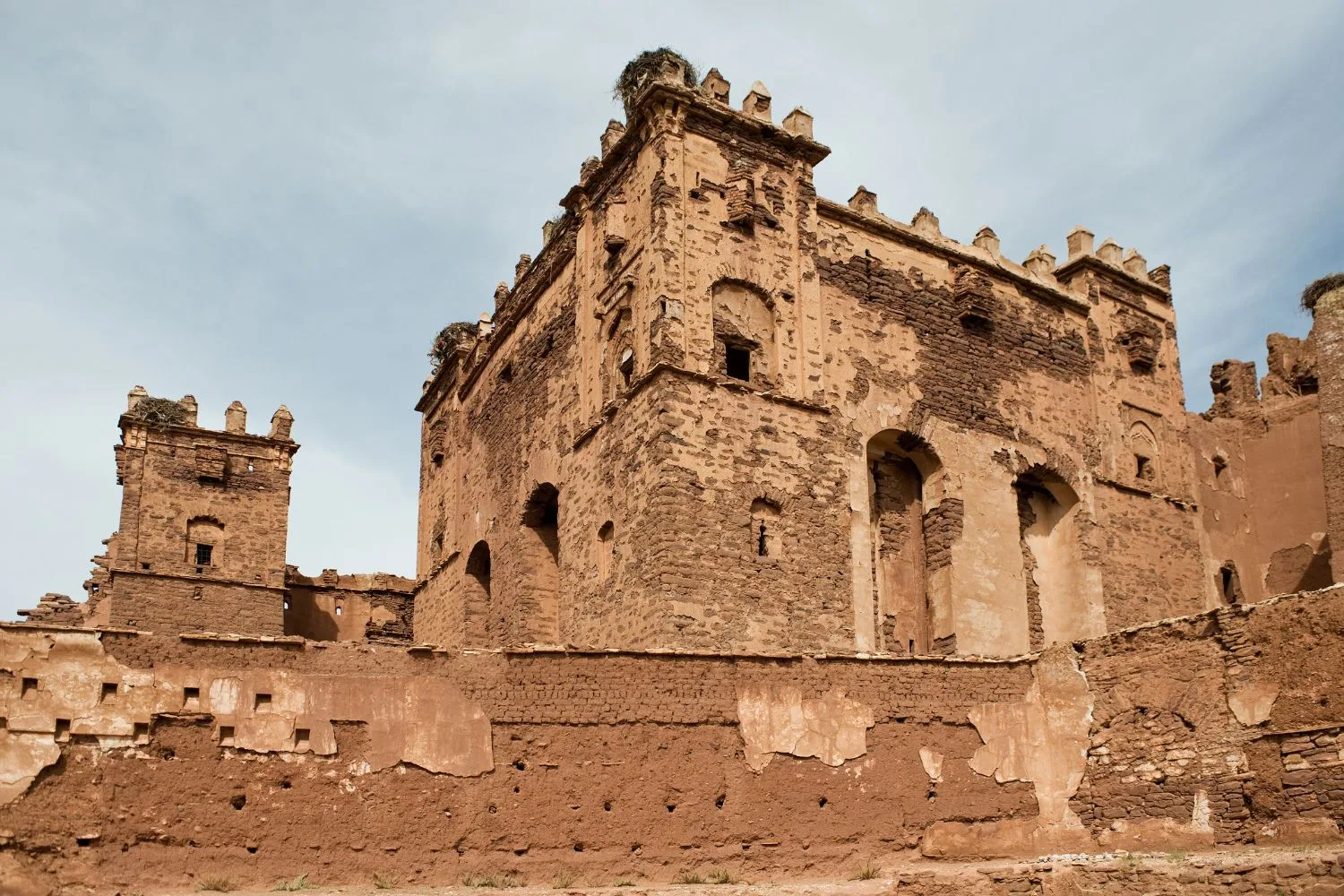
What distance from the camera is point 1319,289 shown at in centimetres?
2600

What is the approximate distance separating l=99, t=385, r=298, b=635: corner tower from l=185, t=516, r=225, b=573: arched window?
2cm

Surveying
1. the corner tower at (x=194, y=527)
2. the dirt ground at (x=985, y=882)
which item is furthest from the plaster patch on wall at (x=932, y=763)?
the corner tower at (x=194, y=527)

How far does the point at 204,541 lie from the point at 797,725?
62.8ft

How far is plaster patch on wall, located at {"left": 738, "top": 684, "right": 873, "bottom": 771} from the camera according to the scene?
1462cm

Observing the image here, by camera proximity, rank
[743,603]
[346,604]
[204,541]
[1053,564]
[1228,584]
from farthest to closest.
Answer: [346,604], [204,541], [1228,584], [1053,564], [743,603]

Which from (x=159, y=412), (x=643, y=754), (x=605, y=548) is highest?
(x=159, y=412)

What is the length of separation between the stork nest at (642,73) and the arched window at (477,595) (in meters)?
8.53

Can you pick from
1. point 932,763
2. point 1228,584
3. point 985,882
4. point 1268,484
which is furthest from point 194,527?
point 985,882

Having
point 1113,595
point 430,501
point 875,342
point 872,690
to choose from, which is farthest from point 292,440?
point 872,690

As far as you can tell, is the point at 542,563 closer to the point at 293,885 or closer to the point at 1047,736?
the point at 1047,736

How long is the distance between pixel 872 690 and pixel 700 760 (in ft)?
6.88

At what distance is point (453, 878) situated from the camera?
13180 mm

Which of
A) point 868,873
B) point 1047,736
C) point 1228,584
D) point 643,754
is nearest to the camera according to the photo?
point 643,754

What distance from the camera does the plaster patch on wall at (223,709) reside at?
40.6ft
